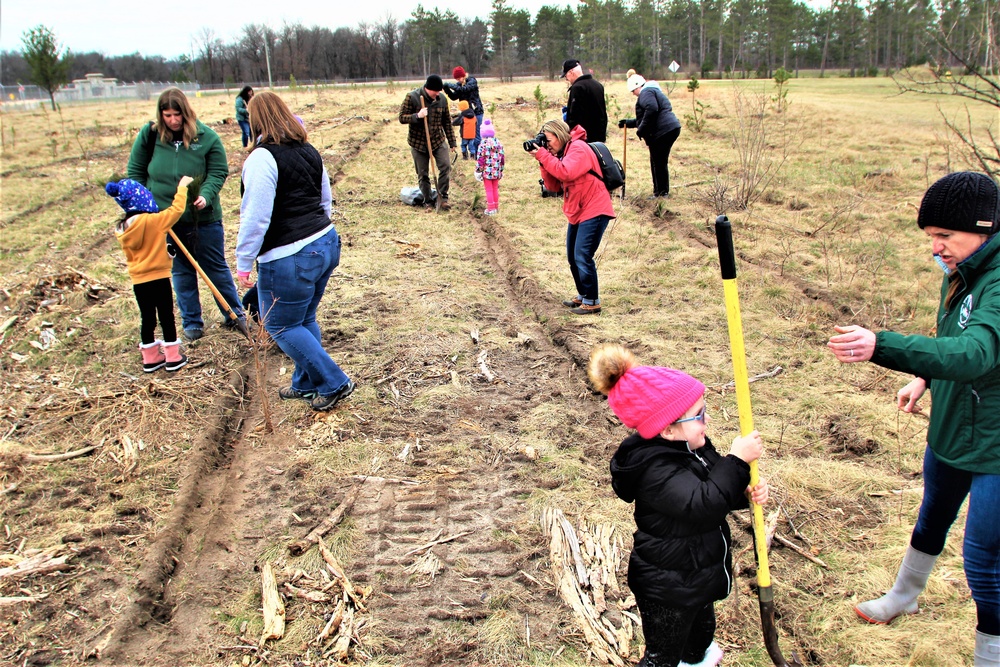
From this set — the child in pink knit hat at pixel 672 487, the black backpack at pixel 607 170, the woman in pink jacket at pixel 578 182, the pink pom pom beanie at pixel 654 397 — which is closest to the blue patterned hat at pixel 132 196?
the woman in pink jacket at pixel 578 182

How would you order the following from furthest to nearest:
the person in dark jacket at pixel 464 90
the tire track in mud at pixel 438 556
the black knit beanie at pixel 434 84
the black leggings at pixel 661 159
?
the person in dark jacket at pixel 464 90 → the black leggings at pixel 661 159 → the black knit beanie at pixel 434 84 → the tire track in mud at pixel 438 556

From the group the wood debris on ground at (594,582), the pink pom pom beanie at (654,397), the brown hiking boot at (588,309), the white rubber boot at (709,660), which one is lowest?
the wood debris on ground at (594,582)

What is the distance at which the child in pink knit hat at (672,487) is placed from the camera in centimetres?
217

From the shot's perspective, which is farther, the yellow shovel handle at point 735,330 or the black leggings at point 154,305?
the black leggings at point 154,305

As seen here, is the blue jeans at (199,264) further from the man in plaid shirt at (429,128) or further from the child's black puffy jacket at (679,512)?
the child's black puffy jacket at (679,512)

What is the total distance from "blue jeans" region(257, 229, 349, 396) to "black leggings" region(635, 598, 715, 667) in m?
3.00

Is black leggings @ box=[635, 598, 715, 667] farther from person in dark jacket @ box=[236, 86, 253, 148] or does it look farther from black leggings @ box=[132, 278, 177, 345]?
person in dark jacket @ box=[236, 86, 253, 148]

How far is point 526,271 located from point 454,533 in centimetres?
457

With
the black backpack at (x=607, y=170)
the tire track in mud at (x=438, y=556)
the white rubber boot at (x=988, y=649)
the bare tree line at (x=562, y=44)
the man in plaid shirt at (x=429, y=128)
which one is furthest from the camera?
the bare tree line at (x=562, y=44)

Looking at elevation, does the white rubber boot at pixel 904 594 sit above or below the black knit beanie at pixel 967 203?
below

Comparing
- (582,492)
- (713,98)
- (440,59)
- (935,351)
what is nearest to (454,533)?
(582,492)

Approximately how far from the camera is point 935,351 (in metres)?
2.07

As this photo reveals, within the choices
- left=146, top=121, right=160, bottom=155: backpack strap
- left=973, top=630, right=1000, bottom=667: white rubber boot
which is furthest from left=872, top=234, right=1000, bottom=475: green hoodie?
left=146, top=121, right=160, bottom=155: backpack strap

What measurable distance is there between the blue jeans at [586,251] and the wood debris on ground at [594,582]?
3098mm
